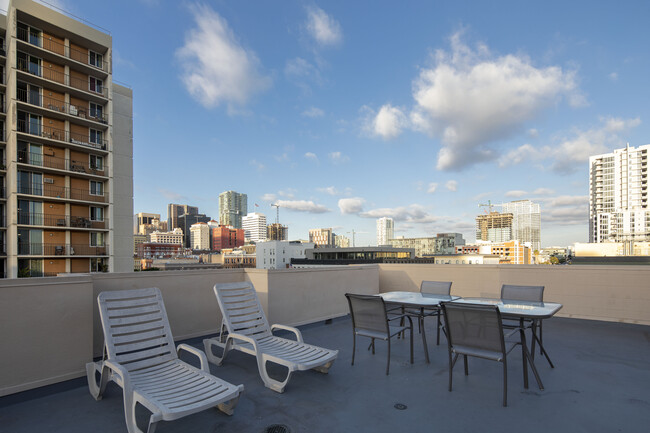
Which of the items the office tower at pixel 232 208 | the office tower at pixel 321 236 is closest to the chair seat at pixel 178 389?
the office tower at pixel 321 236

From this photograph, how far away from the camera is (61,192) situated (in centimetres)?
2022

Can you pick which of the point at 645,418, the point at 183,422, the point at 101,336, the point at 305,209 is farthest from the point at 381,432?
the point at 305,209

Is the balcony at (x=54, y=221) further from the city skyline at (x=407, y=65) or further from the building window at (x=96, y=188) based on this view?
the city skyline at (x=407, y=65)

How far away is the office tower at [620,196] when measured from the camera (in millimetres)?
75375

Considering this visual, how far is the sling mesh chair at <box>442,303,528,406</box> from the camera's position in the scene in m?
2.82

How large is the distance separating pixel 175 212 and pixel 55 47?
16785cm

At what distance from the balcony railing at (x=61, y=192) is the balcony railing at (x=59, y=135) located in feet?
10.0

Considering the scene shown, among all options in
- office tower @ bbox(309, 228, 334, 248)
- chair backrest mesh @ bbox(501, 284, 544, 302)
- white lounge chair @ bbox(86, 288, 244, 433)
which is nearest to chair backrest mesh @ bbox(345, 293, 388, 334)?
white lounge chair @ bbox(86, 288, 244, 433)

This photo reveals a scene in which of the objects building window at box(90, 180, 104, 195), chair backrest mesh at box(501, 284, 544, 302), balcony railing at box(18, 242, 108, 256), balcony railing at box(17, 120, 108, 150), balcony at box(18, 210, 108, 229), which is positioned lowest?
balcony railing at box(18, 242, 108, 256)

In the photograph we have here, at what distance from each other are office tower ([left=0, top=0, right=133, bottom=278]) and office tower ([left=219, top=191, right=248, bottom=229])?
160 meters

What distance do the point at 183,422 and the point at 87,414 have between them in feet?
2.97

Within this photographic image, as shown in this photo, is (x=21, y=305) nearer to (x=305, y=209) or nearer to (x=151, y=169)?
(x=151, y=169)

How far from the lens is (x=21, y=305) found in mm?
3014

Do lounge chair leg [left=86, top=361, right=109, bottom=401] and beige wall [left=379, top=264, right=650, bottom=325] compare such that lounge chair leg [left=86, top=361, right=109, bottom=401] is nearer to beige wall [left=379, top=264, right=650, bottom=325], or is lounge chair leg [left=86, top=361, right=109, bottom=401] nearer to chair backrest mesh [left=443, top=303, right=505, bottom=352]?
chair backrest mesh [left=443, top=303, right=505, bottom=352]
